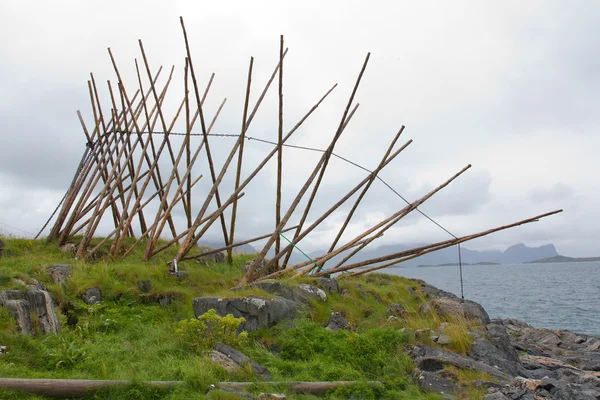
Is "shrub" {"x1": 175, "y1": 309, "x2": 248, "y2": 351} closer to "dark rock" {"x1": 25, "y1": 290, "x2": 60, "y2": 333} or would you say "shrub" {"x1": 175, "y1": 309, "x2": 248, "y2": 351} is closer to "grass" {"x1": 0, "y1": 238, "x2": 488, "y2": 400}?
"grass" {"x1": 0, "y1": 238, "x2": 488, "y2": 400}

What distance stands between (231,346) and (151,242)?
4837mm

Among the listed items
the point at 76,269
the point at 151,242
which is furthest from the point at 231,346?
the point at 151,242

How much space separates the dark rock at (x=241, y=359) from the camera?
574 centimetres

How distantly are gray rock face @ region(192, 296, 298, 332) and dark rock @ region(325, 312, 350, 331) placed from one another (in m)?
0.66

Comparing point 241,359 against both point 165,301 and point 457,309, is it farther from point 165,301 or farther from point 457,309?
point 457,309

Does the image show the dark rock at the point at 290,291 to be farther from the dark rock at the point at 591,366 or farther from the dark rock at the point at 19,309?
the dark rock at the point at 591,366

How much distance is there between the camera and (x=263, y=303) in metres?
7.33

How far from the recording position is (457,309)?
8.74 m

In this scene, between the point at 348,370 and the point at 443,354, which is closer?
the point at 348,370

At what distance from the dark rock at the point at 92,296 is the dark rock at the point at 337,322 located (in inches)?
153

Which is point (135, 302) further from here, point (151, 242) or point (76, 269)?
point (151, 242)

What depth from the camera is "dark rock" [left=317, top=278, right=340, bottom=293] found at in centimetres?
910

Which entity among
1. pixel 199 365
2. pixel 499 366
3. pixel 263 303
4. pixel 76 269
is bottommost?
pixel 499 366

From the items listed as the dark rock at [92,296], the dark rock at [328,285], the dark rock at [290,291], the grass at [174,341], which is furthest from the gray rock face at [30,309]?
the dark rock at [328,285]
